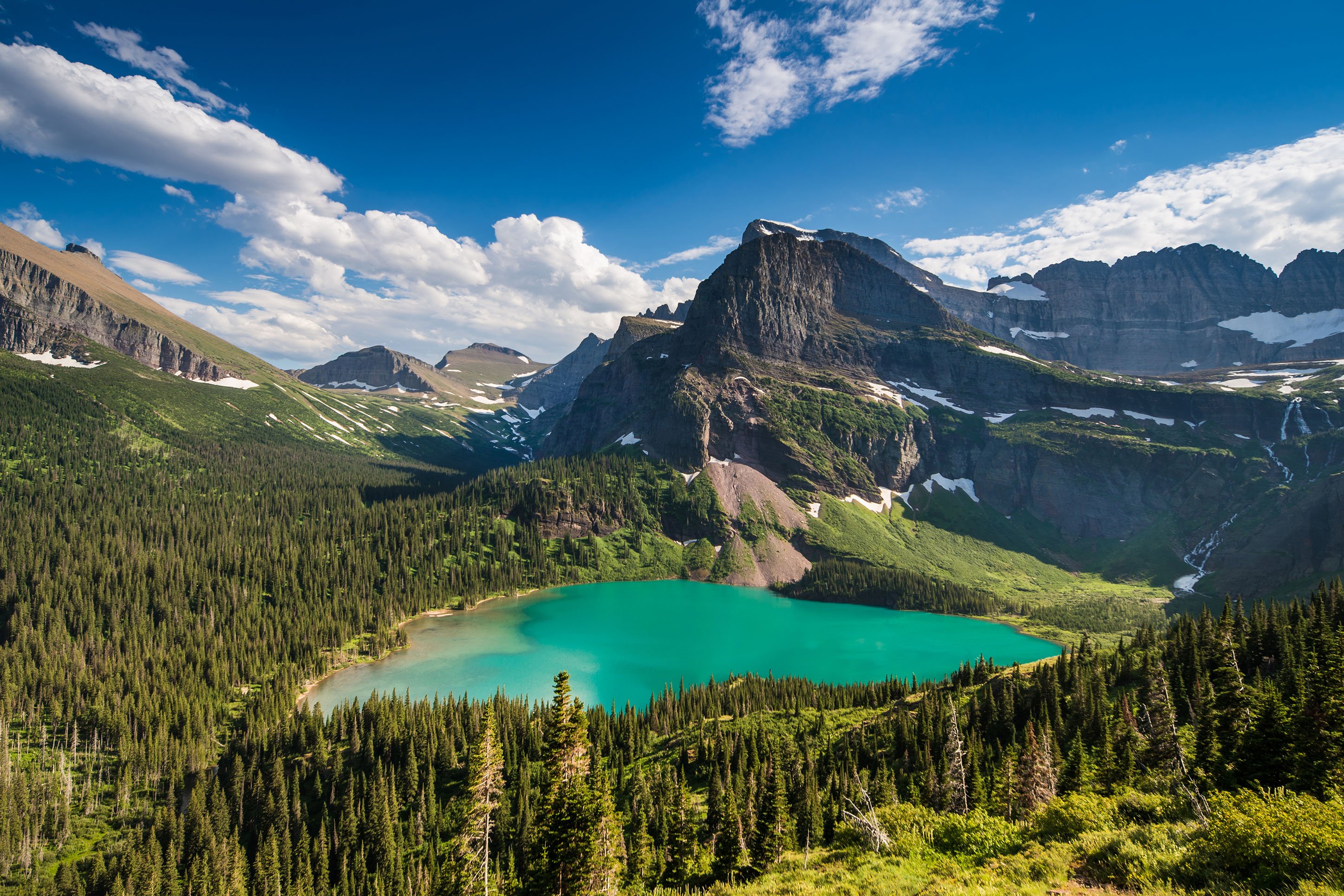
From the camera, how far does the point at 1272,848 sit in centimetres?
1312

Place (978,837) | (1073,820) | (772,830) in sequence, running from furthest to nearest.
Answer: (772,830) → (978,837) → (1073,820)

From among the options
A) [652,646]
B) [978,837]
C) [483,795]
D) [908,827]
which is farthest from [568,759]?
[652,646]

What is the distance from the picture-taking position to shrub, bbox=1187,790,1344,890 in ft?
41.2

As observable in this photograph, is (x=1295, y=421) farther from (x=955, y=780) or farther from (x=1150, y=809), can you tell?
(x=1150, y=809)

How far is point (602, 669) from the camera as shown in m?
93.9

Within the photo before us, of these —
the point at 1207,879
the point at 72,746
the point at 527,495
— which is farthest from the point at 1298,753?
the point at 527,495

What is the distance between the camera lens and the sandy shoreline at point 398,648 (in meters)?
85.6

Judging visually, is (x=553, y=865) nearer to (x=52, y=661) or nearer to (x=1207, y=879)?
(x=1207, y=879)

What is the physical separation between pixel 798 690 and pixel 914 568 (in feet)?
334

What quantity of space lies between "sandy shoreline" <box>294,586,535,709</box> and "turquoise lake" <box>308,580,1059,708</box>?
1249mm

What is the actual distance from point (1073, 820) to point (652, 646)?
90853 millimetres

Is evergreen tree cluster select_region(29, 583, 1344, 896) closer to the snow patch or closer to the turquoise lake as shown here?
the turquoise lake

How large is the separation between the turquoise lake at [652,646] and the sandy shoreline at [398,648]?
125cm

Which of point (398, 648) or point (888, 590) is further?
point (888, 590)
